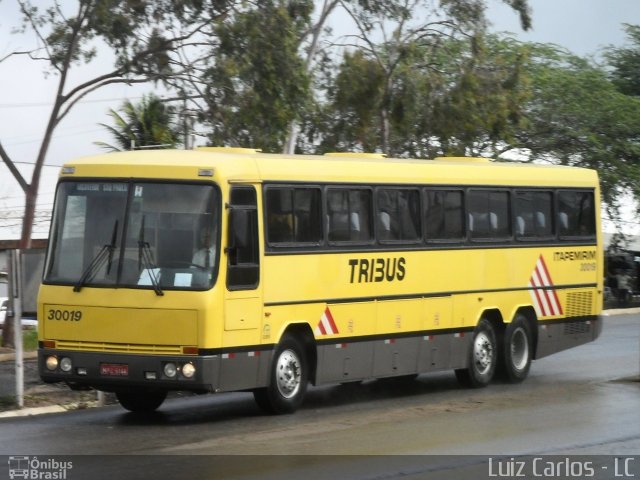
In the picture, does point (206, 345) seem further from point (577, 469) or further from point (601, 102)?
point (601, 102)

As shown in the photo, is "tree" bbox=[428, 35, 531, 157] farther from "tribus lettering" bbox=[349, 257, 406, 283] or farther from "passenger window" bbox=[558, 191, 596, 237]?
"tribus lettering" bbox=[349, 257, 406, 283]

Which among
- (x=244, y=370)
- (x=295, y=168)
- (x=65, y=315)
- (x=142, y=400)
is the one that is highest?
(x=295, y=168)

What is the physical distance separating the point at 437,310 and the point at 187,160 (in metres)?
4.67

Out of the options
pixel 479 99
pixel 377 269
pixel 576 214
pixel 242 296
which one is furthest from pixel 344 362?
pixel 479 99

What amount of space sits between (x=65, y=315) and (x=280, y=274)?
93.6 inches

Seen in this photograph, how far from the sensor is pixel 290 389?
14.6m

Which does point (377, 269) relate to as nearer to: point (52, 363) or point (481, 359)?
point (481, 359)

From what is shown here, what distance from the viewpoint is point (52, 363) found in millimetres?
13758

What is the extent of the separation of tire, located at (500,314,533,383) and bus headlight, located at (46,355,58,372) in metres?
7.01

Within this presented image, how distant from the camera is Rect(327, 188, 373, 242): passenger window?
50.9 feet

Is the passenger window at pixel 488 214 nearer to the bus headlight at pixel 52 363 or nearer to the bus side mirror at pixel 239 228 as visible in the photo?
the bus side mirror at pixel 239 228

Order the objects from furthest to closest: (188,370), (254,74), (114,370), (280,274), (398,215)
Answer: (254,74), (398,215), (280,274), (114,370), (188,370)

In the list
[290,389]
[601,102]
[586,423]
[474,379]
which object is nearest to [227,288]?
[290,389]

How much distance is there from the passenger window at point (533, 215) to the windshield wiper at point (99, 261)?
23.0 feet
